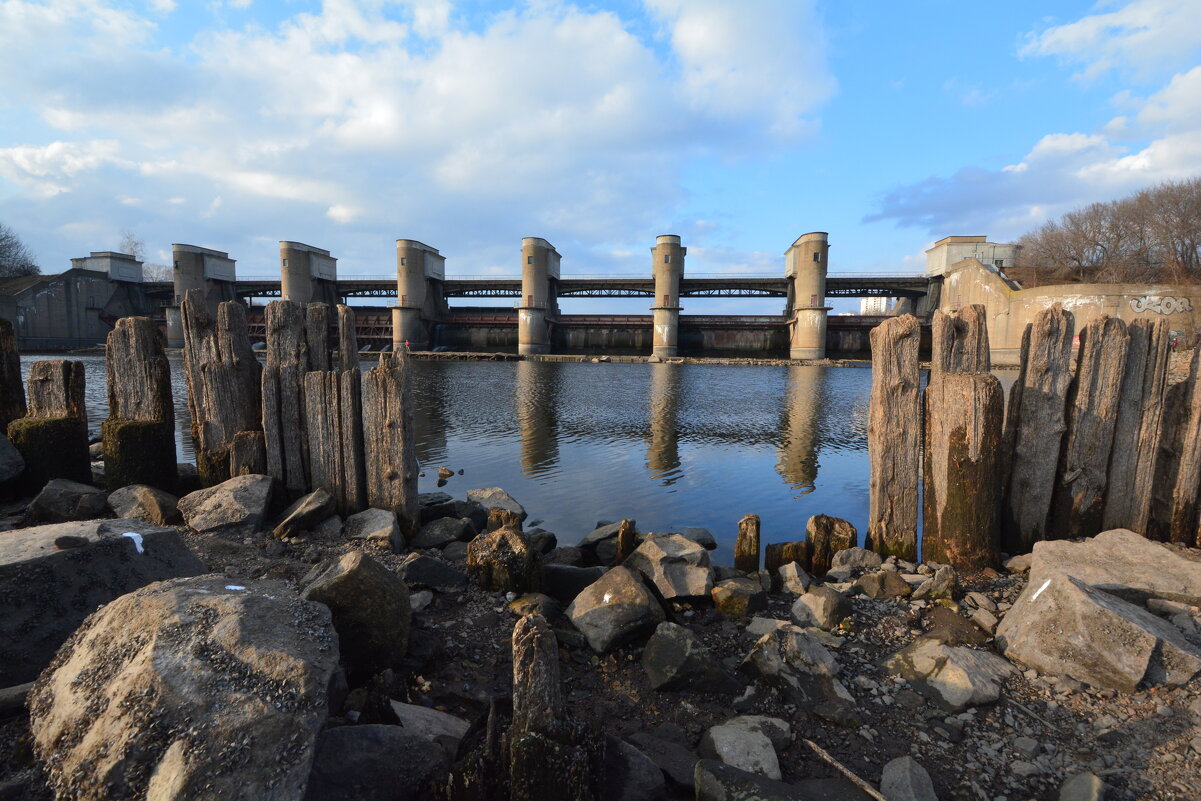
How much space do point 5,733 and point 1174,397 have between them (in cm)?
1054

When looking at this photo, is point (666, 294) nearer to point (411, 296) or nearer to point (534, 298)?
point (534, 298)

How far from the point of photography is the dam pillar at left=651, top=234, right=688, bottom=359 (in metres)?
55.4

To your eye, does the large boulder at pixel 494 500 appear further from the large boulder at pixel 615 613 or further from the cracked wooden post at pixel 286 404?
the large boulder at pixel 615 613

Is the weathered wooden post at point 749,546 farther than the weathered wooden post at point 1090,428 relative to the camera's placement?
Yes

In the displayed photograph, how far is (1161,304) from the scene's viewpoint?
32750 millimetres

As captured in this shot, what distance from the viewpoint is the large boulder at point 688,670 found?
4141 mm

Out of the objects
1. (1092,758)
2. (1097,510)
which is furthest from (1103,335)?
(1092,758)

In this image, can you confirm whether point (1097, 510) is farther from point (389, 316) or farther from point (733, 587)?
point (389, 316)

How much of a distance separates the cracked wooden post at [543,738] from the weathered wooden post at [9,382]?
970 cm

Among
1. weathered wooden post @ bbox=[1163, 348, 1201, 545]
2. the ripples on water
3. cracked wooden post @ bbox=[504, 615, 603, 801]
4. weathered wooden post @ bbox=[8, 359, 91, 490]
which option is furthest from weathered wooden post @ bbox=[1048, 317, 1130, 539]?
weathered wooden post @ bbox=[8, 359, 91, 490]

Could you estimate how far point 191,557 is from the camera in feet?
14.1

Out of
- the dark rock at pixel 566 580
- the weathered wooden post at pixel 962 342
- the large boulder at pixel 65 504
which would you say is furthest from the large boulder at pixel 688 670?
the large boulder at pixel 65 504

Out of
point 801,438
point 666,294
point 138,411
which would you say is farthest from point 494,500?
point 666,294

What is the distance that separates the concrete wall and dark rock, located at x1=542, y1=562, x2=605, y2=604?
2861cm
